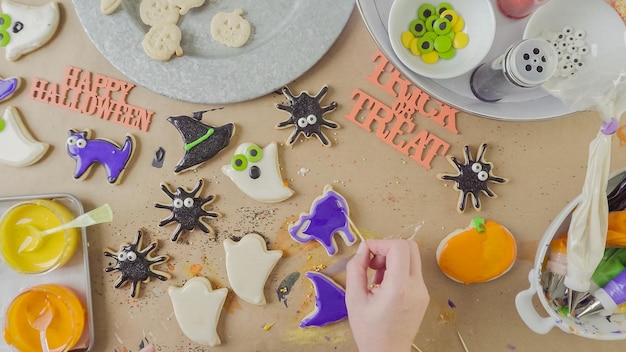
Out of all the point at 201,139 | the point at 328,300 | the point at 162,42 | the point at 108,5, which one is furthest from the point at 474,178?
the point at 108,5

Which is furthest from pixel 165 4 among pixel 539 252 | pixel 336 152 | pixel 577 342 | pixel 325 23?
pixel 577 342

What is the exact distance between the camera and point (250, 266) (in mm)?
773

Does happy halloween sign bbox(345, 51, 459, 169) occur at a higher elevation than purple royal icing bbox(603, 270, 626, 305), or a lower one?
higher

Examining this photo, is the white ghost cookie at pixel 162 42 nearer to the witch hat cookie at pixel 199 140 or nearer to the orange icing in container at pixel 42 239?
the witch hat cookie at pixel 199 140

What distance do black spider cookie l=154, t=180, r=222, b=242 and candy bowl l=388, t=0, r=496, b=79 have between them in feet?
1.27

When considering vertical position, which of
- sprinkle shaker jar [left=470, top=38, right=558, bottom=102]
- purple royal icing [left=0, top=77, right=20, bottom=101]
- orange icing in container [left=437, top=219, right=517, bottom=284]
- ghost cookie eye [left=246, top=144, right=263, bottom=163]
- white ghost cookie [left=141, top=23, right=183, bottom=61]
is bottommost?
orange icing in container [left=437, top=219, right=517, bottom=284]

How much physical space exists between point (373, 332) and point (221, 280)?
0.27 meters

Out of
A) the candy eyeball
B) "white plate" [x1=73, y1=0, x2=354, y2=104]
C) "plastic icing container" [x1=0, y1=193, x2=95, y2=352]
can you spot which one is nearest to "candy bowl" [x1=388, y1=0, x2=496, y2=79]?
the candy eyeball

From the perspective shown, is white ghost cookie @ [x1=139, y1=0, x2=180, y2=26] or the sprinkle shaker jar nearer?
the sprinkle shaker jar

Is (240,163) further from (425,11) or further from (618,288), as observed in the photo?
(618,288)

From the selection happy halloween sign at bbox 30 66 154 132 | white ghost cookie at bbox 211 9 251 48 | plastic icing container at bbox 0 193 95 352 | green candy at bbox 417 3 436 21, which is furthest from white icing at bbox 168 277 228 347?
green candy at bbox 417 3 436 21

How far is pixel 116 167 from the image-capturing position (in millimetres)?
784

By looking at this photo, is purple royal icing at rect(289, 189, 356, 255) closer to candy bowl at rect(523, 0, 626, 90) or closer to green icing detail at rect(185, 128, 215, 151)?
green icing detail at rect(185, 128, 215, 151)

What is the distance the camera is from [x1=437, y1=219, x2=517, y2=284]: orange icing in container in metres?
0.76
